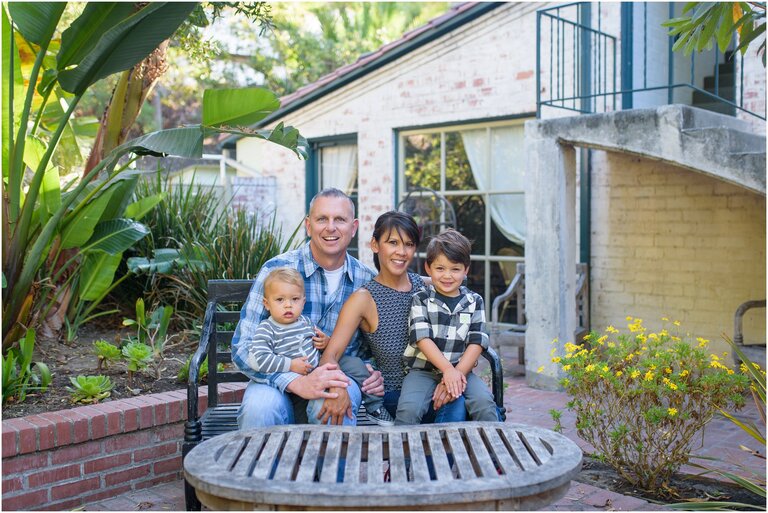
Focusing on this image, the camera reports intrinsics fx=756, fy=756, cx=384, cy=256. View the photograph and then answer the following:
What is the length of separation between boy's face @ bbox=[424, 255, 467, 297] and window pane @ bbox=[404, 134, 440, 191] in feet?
20.5

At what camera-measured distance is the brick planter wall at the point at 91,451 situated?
3557mm

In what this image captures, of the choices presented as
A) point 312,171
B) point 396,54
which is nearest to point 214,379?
point 396,54

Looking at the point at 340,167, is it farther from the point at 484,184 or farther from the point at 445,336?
the point at 445,336

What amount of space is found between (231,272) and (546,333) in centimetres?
269

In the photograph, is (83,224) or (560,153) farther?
(560,153)

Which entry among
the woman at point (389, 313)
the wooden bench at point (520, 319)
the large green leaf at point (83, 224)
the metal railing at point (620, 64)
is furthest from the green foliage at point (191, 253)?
the metal railing at point (620, 64)

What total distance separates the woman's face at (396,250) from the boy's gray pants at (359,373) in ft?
1.44

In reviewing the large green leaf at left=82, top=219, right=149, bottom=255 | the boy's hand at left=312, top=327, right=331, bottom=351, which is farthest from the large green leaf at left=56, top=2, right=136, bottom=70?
the boy's hand at left=312, top=327, right=331, bottom=351

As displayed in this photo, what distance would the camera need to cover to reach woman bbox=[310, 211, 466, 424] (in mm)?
3328

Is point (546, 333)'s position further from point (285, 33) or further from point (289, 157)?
point (285, 33)

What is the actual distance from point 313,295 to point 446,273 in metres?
0.66

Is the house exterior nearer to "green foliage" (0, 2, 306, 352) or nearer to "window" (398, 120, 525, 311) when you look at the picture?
"window" (398, 120, 525, 311)

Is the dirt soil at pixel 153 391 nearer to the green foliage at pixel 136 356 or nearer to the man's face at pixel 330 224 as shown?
the green foliage at pixel 136 356

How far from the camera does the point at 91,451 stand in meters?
3.79
